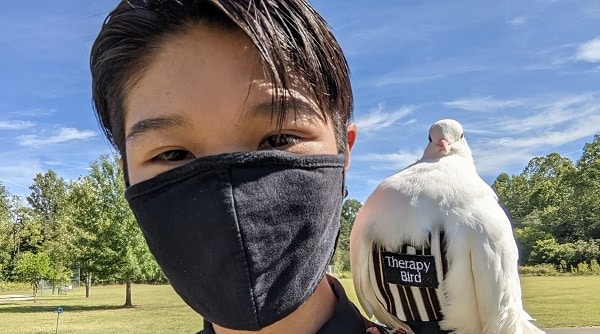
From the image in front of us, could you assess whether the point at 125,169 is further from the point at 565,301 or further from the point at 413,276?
the point at 565,301

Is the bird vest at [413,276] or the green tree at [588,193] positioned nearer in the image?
the bird vest at [413,276]

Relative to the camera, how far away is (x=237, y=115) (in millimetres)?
1255

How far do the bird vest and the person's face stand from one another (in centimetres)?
64

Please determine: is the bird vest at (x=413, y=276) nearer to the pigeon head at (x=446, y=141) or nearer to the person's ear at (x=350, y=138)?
the person's ear at (x=350, y=138)

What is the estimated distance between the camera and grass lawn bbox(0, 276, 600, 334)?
1798 centimetres

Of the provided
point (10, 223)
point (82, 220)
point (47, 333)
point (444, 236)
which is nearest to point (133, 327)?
point (47, 333)

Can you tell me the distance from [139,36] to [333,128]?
555 mm

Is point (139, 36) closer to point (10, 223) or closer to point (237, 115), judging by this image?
point (237, 115)

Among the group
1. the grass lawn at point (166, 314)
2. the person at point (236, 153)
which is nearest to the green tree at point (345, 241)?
the person at point (236, 153)

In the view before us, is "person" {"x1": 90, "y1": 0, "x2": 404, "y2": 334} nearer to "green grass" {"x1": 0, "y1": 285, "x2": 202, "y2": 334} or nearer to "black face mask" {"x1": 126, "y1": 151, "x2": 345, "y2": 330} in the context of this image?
"black face mask" {"x1": 126, "y1": 151, "x2": 345, "y2": 330}

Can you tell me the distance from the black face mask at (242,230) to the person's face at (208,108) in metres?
0.06

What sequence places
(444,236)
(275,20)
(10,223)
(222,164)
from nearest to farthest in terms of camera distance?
(222,164) < (275,20) < (444,236) < (10,223)

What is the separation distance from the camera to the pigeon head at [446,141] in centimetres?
264

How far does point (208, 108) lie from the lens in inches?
49.3
